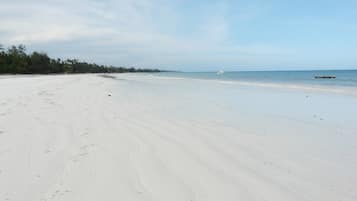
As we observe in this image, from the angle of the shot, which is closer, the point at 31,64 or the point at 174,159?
the point at 174,159

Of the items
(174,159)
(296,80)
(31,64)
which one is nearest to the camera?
(174,159)

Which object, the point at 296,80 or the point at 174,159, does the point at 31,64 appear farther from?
the point at 174,159

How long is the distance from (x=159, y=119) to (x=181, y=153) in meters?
3.21

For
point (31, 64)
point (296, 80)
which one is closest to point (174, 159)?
point (296, 80)

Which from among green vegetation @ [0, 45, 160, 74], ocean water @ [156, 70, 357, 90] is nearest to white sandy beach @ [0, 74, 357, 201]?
ocean water @ [156, 70, 357, 90]

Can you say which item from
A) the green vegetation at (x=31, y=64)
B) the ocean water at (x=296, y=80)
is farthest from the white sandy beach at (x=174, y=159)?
the green vegetation at (x=31, y=64)

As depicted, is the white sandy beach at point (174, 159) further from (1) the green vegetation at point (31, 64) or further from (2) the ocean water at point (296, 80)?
(1) the green vegetation at point (31, 64)

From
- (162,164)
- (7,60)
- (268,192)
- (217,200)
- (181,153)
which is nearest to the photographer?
(217,200)

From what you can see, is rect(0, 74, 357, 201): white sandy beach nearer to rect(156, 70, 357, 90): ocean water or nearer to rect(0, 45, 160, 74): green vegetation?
rect(156, 70, 357, 90): ocean water

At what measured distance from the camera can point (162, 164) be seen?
419 cm

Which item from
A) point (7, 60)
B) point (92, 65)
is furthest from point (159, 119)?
point (92, 65)

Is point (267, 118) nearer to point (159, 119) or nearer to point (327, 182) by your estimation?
point (159, 119)

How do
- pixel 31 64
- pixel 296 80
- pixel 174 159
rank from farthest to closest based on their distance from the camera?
pixel 31 64, pixel 296 80, pixel 174 159

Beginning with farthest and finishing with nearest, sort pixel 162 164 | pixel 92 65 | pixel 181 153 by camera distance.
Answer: pixel 92 65 < pixel 181 153 < pixel 162 164
